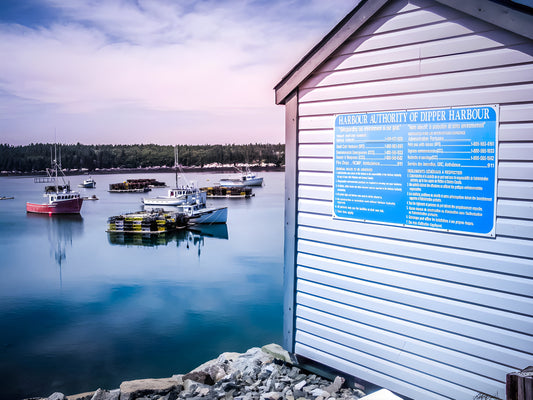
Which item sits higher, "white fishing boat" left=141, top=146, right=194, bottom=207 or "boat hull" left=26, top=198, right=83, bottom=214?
"white fishing boat" left=141, top=146, right=194, bottom=207

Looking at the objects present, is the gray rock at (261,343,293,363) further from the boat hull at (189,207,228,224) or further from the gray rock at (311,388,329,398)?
the boat hull at (189,207,228,224)

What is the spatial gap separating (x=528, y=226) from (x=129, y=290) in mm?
24718

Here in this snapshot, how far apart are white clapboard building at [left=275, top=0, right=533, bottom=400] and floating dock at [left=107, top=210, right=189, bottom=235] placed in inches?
1588

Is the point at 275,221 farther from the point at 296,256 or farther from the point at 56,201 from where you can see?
the point at 296,256

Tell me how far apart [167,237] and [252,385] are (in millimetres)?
39534

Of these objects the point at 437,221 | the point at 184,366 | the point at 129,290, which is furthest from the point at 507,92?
the point at 129,290

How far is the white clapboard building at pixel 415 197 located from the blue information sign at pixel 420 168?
11mm

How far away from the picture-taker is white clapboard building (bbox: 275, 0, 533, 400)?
3527 millimetres

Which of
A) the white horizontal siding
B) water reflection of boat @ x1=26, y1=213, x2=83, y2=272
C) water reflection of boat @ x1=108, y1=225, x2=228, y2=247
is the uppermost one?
the white horizontal siding

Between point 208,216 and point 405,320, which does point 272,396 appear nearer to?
point 405,320

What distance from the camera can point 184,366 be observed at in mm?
13758

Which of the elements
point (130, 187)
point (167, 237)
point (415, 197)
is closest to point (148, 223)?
point (167, 237)

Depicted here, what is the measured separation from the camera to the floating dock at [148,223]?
4394 centimetres

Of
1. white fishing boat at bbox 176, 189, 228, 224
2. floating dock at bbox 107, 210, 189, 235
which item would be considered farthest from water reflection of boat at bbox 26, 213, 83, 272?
white fishing boat at bbox 176, 189, 228, 224
